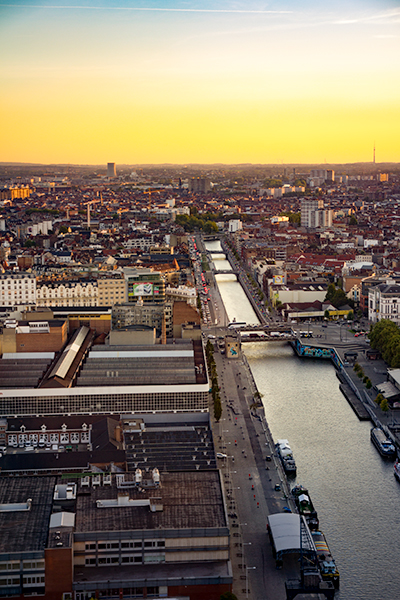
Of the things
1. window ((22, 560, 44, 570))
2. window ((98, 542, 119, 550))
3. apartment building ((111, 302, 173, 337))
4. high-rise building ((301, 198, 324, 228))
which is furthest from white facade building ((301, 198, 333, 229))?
window ((22, 560, 44, 570))

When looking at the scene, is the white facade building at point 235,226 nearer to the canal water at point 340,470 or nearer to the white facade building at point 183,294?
the white facade building at point 183,294

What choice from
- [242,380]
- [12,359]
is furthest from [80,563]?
[242,380]

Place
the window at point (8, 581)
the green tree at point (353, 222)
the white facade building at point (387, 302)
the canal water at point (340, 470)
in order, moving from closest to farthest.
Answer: the window at point (8, 581) → the canal water at point (340, 470) → the white facade building at point (387, 302) → the green tree at point (353, 222)

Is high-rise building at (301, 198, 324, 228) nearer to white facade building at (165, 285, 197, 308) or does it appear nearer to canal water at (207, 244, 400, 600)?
white facade building at (165, 285, 197, 308)

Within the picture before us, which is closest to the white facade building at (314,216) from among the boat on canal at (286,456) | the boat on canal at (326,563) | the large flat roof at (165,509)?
the boat on canal at (286,456)

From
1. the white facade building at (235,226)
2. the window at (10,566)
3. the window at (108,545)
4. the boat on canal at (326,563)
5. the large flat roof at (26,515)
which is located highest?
the white facade building at (235,226)

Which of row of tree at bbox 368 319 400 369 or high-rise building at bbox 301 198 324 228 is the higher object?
high-rise building at bbox 301 198 324 228

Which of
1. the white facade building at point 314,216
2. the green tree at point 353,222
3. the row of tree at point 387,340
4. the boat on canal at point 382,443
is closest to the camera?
the boat on canal at point 382,443
